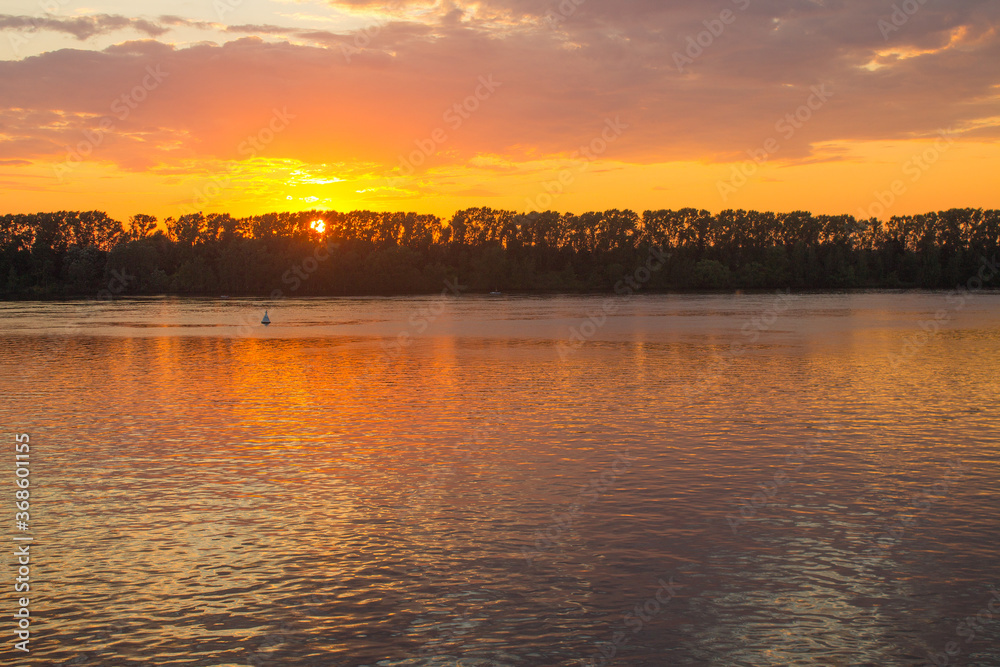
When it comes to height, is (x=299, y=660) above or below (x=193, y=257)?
below

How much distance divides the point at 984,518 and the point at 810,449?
517cm

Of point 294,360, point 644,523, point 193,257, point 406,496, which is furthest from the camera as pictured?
point 193,257

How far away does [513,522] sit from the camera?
41.4 ft

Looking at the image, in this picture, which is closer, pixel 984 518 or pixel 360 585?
pixel 360 585

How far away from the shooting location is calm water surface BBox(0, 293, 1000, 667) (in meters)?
8.71

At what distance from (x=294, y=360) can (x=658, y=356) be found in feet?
54.6

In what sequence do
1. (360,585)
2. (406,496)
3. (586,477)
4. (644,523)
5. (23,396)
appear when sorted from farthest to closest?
1. (23,396)
2. (586,477)
3. (406,496)
4. (644,523)
5. (360,585)

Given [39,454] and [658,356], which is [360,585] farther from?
[658,356]

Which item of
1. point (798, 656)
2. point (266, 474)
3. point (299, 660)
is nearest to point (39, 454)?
point (266, 474)

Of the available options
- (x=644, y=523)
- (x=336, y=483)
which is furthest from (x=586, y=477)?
(x=336, y=483)

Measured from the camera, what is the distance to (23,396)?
26.6 meters

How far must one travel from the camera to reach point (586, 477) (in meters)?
15.3

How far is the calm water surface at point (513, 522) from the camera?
871cm

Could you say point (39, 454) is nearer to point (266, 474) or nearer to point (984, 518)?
point (266, 474)
